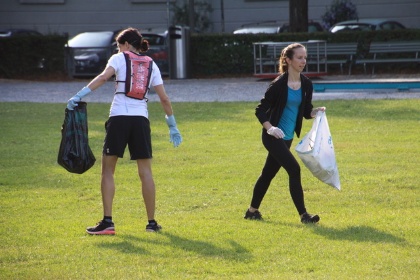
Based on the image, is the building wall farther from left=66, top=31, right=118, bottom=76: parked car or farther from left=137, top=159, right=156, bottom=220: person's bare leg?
left=137, top=159, right=156, bottom=220: person's bare leg

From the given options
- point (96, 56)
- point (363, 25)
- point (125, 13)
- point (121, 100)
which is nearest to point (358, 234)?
point (121, 100)

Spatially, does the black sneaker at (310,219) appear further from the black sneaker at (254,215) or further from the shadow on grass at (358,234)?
the black sneaker at (254,215)

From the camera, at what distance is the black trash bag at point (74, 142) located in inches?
306

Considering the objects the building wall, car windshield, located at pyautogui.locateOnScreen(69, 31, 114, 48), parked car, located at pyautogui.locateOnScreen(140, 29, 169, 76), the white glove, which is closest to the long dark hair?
the white glove

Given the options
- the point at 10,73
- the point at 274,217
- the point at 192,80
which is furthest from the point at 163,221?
the point at 10,73

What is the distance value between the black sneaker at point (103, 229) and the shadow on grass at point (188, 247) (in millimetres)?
140

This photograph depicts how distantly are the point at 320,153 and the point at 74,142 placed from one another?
2.04 metres

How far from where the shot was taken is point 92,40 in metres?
29.9

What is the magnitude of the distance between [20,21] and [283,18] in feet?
35.7

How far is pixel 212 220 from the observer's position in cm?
830

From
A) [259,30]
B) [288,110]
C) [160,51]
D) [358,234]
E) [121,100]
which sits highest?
[121,100]

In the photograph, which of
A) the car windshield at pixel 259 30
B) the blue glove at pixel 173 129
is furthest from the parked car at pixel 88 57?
the blue glove at pixel 173 129

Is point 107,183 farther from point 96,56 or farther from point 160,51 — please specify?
point 96,56

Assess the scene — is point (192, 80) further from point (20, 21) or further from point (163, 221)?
point (163, 221)
